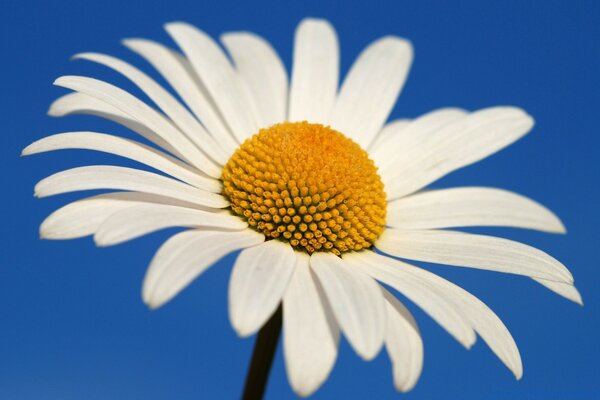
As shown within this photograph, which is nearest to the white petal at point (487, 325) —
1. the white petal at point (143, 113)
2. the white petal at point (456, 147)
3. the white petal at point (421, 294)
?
the white petal at point (421, 294)

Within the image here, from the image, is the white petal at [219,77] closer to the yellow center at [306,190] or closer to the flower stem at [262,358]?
the yellow center at [306,190]

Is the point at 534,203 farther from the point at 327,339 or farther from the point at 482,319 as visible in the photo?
the point at 327,339

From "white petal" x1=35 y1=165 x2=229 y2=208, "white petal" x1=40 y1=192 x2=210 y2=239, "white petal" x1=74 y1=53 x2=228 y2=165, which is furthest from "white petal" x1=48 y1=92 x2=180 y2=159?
"white petal" x1=40 y1=192 x2=210 y2=239

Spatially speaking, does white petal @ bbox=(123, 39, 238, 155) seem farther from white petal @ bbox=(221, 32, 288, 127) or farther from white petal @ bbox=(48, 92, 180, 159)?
white petal @ bbox=(48, 92, 180, 159)

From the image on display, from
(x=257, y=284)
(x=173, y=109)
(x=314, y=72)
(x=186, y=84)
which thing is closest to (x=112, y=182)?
(x=257, y=284)

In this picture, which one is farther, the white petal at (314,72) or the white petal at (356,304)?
the white petal at (314,72)

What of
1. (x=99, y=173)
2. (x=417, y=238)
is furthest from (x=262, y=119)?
(x=99, y=173)

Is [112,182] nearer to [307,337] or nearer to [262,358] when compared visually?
[262,358]
